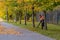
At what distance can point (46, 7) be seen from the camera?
2583 cm

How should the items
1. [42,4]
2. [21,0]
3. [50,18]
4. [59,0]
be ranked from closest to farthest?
1. [59,0]
2. [42,4]
3. [21,0]
4. [50,18]

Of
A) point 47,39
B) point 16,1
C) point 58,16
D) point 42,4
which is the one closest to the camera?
point 47,39

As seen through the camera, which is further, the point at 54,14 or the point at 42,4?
the point at 54,14

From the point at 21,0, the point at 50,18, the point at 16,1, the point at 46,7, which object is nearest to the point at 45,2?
the point at 46,7

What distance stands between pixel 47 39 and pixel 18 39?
205 centimetres

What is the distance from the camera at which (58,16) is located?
4472 centimetres

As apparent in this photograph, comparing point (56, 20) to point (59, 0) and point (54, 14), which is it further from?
point (59, 0)

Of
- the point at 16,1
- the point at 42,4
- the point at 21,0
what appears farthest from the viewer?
the point at 16,1

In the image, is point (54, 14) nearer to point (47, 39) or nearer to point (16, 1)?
point (16, 1)

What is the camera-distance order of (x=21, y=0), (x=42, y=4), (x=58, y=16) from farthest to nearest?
(x=58, y=16)
(x=21, y=0)
(x=42, y=4)

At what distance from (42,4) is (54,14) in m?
20.4

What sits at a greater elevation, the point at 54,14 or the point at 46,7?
the point at 46,7

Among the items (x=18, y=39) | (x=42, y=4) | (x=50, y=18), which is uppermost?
(x=42, y=4)

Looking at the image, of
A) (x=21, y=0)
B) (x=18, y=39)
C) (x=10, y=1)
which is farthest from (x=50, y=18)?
(x=18, y=39)
